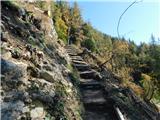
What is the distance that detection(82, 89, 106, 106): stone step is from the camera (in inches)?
435

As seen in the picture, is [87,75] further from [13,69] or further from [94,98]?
[13,69]

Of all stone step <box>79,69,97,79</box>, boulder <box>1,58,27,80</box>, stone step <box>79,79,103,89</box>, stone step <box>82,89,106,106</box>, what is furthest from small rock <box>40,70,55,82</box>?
stone step <box>79,69,97,79</box>

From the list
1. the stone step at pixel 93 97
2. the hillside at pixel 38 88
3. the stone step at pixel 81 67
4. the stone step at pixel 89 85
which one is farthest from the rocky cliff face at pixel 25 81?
the stone step at pixel 81 67

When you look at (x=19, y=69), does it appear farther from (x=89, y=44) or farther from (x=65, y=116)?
(x=89, y=44)

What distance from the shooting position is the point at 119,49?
2925 cm

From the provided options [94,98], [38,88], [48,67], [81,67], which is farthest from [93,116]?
[81,67]

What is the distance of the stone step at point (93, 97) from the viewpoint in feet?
36.3

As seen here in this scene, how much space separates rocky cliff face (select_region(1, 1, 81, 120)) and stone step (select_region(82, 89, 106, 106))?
1.94ft

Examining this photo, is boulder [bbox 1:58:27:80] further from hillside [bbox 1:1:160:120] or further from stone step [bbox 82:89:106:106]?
stone step [bbox 82:89:106:106]

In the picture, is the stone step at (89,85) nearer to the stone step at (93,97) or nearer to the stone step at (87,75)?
the stone step at (93,97)

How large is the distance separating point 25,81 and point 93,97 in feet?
15.5

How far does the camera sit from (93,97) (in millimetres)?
11625

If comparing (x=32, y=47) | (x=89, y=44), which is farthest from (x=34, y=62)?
(x=89, y=44)

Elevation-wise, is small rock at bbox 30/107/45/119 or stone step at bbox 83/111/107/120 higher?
small rock at bbox 30/107/45/119
